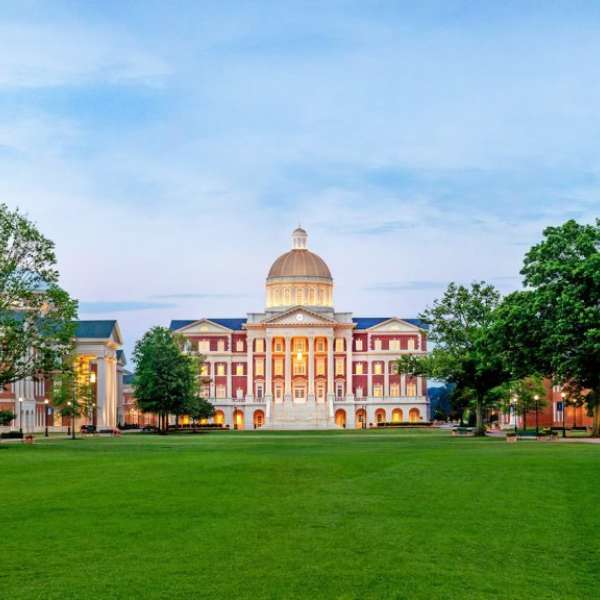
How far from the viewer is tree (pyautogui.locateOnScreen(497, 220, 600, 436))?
65812mm

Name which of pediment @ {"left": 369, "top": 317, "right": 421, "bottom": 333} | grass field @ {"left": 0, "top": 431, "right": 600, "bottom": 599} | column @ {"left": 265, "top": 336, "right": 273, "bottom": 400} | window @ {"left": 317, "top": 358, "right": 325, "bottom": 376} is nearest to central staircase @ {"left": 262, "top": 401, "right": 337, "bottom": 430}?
column @ {"left": 265, "top": 336, "right": 273, "bottom": 400}

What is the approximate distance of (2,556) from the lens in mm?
18625

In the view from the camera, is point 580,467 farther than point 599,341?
No

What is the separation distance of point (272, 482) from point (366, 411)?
157655mm

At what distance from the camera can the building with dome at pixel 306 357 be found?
188250 millimetres

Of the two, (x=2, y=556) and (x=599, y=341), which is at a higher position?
(x=599, y=341)

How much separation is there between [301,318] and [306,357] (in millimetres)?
7326

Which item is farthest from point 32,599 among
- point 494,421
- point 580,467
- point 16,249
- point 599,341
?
point 494,421

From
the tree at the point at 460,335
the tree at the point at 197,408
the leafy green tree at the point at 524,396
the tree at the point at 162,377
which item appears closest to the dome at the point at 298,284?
the tree at the point at 197,408

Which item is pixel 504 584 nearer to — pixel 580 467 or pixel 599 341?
pixel 580 467

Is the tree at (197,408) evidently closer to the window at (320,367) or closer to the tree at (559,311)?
the window at (320,367)

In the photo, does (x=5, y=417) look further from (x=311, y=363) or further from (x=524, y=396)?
(x=311, y=363)

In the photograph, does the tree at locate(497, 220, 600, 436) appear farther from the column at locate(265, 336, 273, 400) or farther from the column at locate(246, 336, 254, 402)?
the column at locate(246, 336, 254, 402)

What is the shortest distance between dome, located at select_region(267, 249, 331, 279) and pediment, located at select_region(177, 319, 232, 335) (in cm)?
1274
